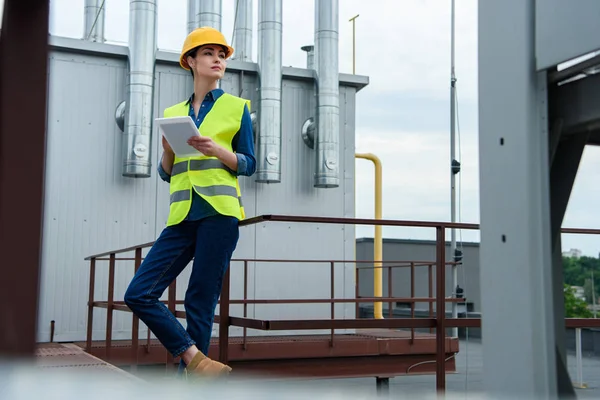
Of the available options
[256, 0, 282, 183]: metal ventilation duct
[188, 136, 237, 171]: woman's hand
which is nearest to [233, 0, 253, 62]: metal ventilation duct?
[256, 0, 282, 183]: metal ventilation duct

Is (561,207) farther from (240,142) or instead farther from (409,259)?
→ (409,259)

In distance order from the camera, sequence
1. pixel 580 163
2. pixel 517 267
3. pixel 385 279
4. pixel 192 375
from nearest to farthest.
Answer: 1. pixel 517 267
2. pixel 580 163
3. pixel 192 375
4. pixel 385 279

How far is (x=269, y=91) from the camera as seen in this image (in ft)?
25.6

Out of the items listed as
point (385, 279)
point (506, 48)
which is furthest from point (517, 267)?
point (385, 279)

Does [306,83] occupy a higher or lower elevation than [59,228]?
higher

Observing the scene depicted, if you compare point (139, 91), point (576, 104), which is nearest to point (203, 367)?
point (576, 104)

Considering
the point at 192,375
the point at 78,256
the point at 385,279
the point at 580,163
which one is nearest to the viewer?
the point at 580,163

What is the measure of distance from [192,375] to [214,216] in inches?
24.3

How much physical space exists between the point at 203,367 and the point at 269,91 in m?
5.36

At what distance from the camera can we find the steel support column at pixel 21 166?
956mm

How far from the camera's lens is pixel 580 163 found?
1.72 m

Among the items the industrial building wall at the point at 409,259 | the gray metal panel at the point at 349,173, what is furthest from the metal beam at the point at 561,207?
the industrial building wall at the point at 409,259

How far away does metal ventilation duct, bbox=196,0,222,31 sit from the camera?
7852 millimetres

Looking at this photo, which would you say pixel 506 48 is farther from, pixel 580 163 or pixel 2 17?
pixel 2 17
